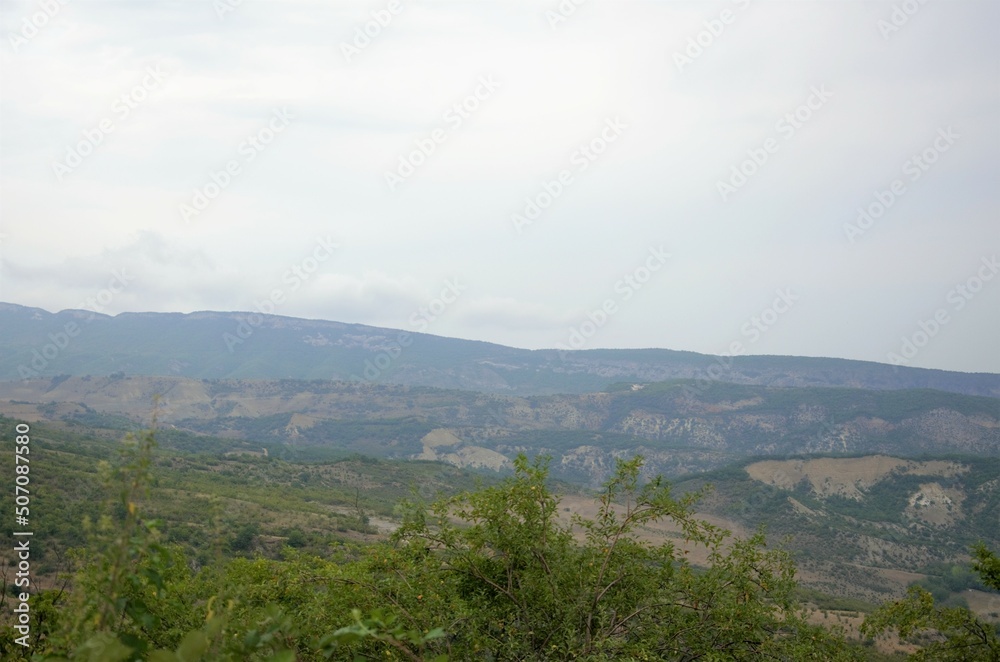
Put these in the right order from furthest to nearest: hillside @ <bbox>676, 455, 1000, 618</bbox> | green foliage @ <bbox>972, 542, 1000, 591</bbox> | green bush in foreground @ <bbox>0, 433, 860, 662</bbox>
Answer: hillside @ <bbox>676, 455, 1000, 618</bbox> → green foliage @ <bbox>972, 542, 1000, 591</bbox> → green bush in foreground @ <bbox>0, 433, 860, 662</bbox>

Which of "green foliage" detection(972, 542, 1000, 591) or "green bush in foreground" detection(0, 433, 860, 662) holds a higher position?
"green bush in foreground" detection(0, 433, 860, 662)

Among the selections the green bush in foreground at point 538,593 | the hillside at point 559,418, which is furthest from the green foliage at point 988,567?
the hillside at point 559,418

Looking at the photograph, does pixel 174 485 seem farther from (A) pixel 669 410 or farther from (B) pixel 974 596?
(A) pixel 669 410

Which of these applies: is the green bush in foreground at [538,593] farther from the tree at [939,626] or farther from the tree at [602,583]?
the tree at [939,626]

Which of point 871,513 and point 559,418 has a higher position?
point 559,418

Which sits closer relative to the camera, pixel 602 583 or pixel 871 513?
pixel 602 583

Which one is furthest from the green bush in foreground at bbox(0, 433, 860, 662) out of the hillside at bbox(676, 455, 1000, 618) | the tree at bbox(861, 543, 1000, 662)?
the hillside at bbox(676, 455, 1000, 618)

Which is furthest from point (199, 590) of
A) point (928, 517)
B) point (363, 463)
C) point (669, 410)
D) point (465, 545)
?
point (669, 410)

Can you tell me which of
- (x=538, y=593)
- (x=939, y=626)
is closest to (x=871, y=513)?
(x=939, y=626)

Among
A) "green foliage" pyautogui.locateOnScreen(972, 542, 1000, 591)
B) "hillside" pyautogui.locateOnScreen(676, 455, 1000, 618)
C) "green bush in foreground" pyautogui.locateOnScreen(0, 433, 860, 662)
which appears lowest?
"hillside" pyautogui.locateOnScreen(676, 455, 1000, 618)

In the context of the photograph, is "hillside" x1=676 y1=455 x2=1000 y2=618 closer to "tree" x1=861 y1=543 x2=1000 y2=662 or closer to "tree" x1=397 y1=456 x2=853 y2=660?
"tree" x1=861 y1=543 x2=1000 y2=662

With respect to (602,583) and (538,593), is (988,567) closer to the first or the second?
(602,583)

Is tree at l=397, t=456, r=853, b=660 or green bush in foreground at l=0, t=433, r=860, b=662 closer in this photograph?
green bush in foreground at l=0, t=433, r=860, b=662

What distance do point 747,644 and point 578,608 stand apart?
2.21 m
